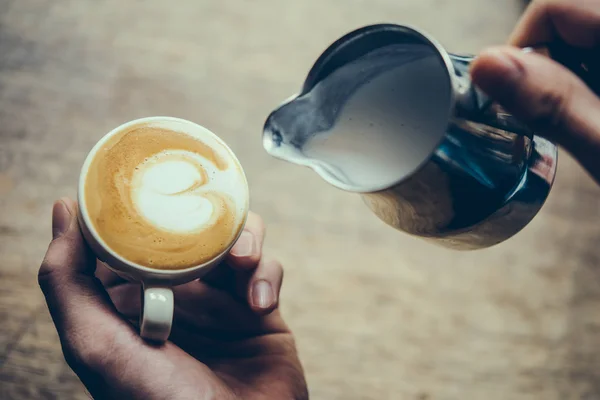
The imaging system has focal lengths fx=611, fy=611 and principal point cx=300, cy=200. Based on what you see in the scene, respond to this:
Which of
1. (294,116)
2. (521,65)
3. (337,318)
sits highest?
(521,65)

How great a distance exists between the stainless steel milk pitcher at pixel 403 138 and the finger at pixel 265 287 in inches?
8.8

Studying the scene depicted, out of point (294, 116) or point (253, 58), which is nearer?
point (294, 116)

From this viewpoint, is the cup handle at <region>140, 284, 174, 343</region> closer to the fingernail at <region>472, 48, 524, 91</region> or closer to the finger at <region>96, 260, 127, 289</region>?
the finger at <region>96, 260, 127, 289</region>

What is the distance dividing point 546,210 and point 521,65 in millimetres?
613

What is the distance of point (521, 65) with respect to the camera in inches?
19.5

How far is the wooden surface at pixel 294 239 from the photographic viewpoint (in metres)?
0.93

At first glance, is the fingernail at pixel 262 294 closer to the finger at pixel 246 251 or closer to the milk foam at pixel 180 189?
the finger at pixel 246 251

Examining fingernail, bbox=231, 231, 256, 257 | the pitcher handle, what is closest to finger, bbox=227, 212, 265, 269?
fingernail, bbox=231, 231, 256, 257

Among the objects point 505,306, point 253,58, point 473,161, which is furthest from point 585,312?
point 253,58

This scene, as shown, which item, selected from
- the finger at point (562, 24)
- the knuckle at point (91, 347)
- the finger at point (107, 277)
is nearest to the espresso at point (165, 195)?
the knuckle at point (91, 347)

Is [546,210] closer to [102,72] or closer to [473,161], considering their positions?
[473,161]

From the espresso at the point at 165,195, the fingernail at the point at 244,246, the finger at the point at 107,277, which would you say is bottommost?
the finger at the point at 107,277

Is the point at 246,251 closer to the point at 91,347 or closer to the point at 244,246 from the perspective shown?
the point at 244,246

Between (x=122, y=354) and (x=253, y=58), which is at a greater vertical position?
(x=253, y=58)
